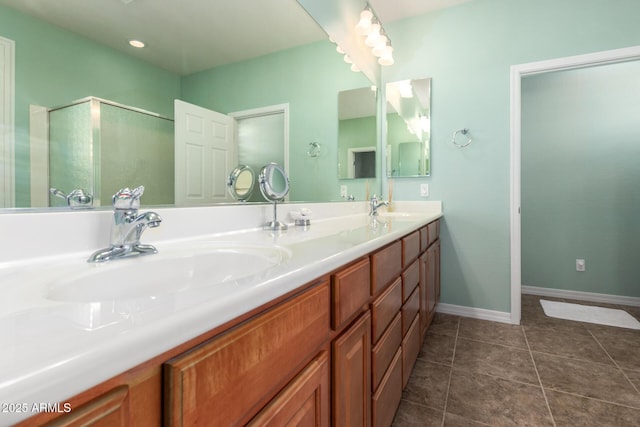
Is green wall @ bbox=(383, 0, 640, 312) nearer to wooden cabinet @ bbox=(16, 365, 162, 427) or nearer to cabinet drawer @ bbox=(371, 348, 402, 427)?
cabinet drawer @ bbox=(371, 348, 402, 427)

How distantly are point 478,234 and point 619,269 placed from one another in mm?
1401

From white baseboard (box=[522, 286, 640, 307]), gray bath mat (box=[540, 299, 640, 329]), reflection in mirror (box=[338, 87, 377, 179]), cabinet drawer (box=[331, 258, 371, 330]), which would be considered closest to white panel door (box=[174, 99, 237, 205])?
cabinet drawer (box=[331, 258, 371, 330])

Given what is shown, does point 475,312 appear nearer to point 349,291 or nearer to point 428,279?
point 428,279

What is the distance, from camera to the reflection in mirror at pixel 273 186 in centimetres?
124

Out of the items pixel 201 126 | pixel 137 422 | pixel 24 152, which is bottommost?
pixel 137 422

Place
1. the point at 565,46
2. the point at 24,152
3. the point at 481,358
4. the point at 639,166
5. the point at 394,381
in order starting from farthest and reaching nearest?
the point at 639,166 < the point at 565,46 < the point at 481,358 < the point at 394,381 < the point at 24,152

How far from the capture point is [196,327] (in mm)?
339

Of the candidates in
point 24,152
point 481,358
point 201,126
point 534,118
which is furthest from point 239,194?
point 534,118

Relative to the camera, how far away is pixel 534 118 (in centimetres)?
295

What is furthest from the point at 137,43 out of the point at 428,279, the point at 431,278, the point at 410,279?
the point at 431,278

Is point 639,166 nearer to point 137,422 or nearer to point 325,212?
point 325,212

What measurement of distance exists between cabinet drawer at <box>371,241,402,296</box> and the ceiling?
2.83 ft

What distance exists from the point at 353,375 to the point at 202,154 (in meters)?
Result: 0.85

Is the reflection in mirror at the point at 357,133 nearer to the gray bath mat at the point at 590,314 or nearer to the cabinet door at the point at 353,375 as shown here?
the cabinet door at the point at 353,375
